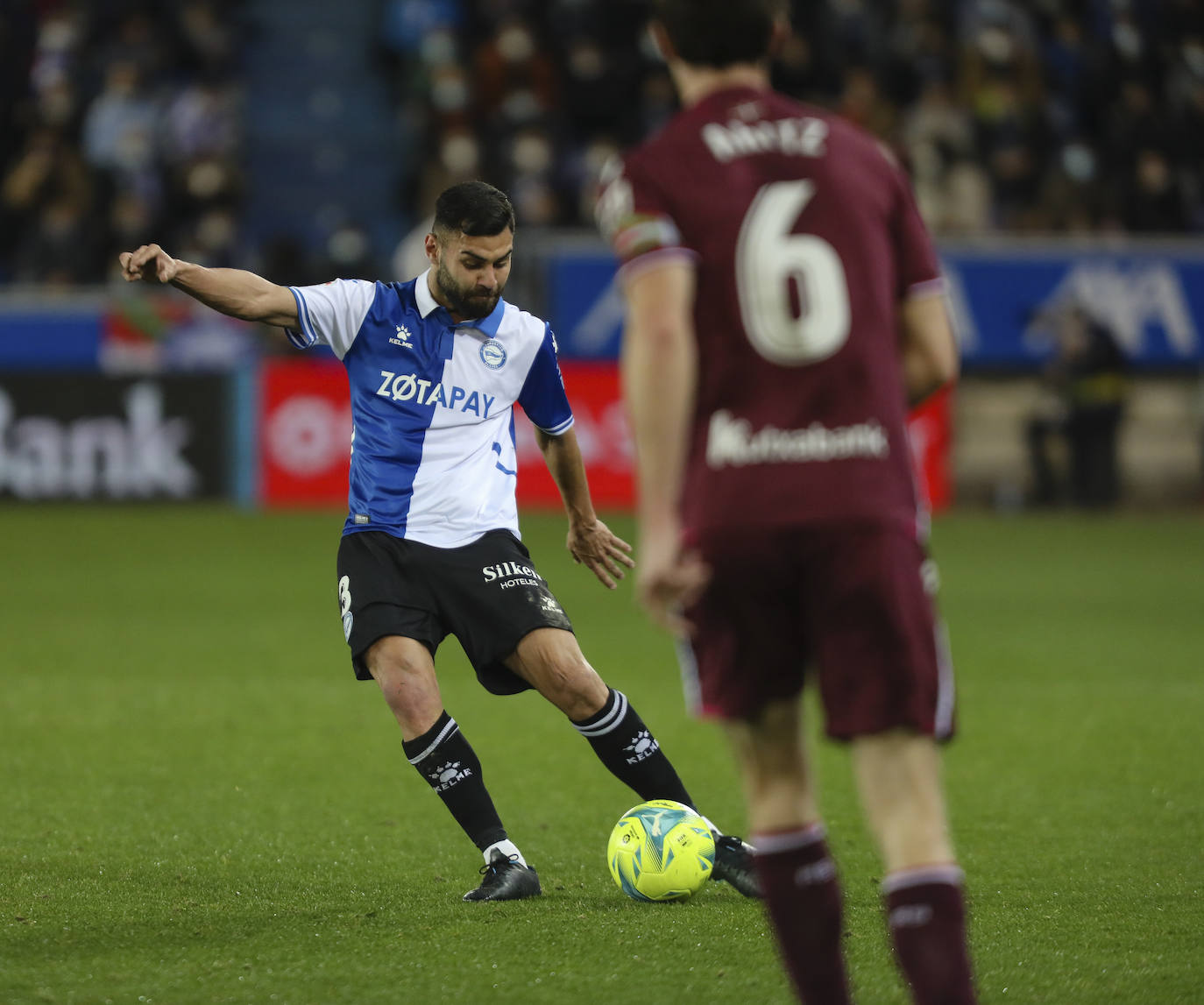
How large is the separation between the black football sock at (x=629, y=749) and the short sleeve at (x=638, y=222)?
2.29m

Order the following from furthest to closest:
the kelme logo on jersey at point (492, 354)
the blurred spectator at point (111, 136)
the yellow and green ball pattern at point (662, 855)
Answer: the blurred spectator at point (111, 136) → the kelme logo on jersey at point (492, 354) → the yellow and green ball pattern at point (662, 855)

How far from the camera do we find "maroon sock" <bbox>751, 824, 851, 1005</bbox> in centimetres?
332

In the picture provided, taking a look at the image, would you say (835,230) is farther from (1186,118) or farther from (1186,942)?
(1186,118)

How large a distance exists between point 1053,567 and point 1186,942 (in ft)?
32.1

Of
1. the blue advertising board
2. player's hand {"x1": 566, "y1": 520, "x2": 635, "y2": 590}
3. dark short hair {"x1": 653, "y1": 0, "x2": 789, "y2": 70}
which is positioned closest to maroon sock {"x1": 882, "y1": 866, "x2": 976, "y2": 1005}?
dark short hair {"x1": 653, "y1": 0, "x2": 789, "y2": 70}

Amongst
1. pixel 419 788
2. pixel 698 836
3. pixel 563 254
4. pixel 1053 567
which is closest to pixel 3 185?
pixel 563 254

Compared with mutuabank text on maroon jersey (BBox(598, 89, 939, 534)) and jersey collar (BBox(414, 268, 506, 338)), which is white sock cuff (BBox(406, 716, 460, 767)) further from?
mutuabank text on maroon jersey (BBox(598, 89, 939, 534))

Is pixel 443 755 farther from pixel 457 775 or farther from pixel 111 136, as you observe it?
pixel 111 136

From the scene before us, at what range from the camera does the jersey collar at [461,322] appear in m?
5.27

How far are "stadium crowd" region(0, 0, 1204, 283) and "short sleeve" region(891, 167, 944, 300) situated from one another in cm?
1576

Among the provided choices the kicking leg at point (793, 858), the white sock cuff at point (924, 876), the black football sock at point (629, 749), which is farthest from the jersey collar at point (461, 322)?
the white sock cuff at point (924, 876)

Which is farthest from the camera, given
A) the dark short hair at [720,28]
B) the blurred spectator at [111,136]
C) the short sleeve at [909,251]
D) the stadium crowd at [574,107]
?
the stadium crowd at [574,107]

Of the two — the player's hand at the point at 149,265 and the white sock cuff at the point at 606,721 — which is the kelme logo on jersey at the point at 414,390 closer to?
the player's hand at the point at 149,265

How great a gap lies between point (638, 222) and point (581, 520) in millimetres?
2323
